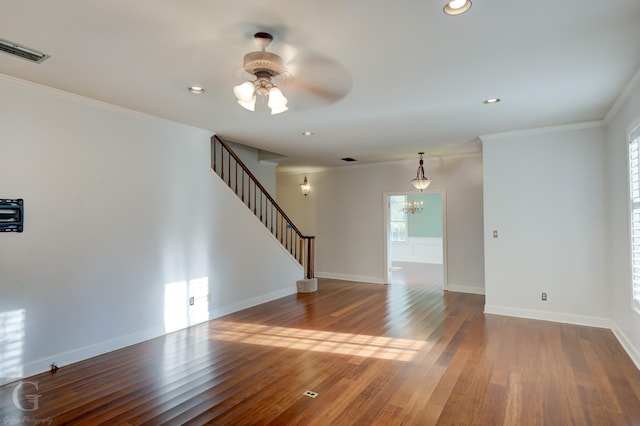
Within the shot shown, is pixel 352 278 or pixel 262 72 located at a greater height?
pixel 262 72

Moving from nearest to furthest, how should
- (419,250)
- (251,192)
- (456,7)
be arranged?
(456,7), (251,192), (419,250)

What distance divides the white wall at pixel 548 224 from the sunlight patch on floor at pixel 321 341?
211 cm

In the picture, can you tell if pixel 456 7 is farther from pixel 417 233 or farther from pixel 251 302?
pixel 417 233

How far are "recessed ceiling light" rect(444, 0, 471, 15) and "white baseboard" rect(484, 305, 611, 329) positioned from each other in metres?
4.43

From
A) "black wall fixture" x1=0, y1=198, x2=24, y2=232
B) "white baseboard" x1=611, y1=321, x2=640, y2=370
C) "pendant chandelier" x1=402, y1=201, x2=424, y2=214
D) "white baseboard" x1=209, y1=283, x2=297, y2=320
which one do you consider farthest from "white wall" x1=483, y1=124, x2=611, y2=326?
"black wall fixture" x1=0, y1=198, x2=24, y2=232

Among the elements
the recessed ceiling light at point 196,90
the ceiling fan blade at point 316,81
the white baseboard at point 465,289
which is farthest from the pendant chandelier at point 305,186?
the recessed ceiling light at point 196,90

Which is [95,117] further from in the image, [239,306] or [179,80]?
[239,306]

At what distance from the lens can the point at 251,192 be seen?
6645 millimetres

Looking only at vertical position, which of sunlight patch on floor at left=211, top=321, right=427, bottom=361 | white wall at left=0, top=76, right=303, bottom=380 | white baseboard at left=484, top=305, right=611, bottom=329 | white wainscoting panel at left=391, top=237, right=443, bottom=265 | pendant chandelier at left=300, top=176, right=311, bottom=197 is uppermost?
pendant chandelier at left=300, top=176, right=311, bottom=197

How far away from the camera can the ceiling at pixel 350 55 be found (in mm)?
1991

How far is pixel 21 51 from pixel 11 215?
1.43 metres

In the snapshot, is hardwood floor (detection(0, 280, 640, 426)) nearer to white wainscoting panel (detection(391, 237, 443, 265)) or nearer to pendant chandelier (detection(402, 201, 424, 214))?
pendant chandelier (detection(402, 201, 424, 214))

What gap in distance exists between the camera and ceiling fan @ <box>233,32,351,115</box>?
92.6 inches

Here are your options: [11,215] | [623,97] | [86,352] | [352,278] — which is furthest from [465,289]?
[11,215]
